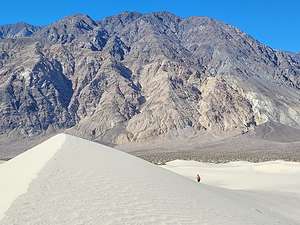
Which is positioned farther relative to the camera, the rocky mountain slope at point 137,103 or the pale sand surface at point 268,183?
the rocky mountain slope at point 137,103

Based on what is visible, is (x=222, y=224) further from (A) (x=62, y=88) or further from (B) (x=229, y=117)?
(A) (x=62, y=88)

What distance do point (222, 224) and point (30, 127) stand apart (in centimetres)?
16793

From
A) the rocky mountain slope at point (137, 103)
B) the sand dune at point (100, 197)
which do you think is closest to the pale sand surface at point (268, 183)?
the sand dune at point (100, 197)

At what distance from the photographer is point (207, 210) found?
52.9ft

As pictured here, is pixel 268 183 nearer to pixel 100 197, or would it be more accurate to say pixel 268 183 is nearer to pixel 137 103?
pixel 100 197

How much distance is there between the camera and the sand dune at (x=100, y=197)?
1302 cm

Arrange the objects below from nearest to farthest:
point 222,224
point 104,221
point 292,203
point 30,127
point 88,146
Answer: point 104,221, point 222,224, point 88,146, point 292,203, point 30,127

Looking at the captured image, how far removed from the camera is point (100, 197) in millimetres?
14766

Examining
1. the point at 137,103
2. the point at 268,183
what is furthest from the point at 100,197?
the point at 137,103

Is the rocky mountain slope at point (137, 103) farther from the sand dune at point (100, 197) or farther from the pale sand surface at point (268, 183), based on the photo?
the sand dune at point (100, 197)

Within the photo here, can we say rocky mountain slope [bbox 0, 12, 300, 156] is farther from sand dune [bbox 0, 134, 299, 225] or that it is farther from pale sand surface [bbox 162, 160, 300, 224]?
sand dune [bbox 0, 134, 299, 225]

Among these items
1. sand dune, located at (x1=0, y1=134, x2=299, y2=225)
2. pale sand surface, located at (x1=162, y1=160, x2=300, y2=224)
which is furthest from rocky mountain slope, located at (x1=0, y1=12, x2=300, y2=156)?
sand dune, located at (x1=0, y1=134, x2=299, y2=225)

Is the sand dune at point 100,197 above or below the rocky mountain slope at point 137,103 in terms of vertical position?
below

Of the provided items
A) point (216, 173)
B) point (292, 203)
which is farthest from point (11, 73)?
point (292, 203)
